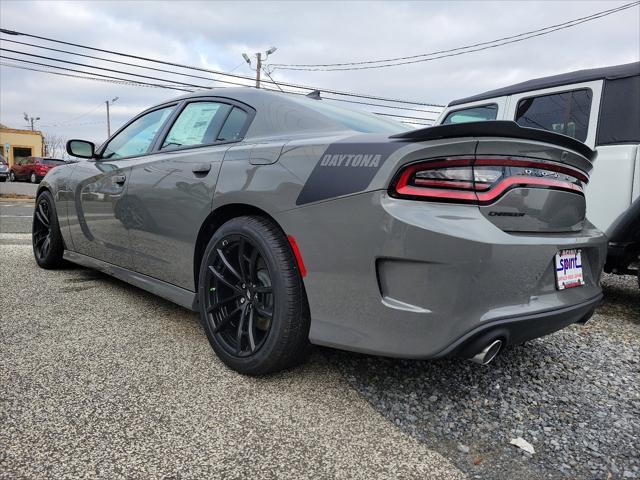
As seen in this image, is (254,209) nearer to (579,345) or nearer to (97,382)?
(97,382)

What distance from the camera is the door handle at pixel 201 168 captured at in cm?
245

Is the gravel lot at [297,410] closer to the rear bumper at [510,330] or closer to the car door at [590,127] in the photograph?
the rear bumper at [510,330]

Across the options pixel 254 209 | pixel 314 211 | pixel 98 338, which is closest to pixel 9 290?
pixel 98 338

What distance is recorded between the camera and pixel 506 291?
1.70 m

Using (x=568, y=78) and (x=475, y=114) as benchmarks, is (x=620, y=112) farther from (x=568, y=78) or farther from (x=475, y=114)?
(x=475, y=114)

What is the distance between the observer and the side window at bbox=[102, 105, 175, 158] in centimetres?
321

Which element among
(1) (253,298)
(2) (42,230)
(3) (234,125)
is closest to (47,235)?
(2) (42,230)

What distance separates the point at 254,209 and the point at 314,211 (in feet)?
1.46

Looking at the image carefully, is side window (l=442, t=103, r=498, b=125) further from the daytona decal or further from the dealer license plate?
the daytona decal

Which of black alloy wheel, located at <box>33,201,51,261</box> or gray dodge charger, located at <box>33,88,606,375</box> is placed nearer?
A: gray dodge charger, located at <box>33,88,606,375</box>

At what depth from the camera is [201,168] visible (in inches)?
98.0

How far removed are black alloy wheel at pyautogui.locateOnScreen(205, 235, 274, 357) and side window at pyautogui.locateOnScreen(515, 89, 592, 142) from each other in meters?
3.13

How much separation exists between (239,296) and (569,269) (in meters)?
1.49

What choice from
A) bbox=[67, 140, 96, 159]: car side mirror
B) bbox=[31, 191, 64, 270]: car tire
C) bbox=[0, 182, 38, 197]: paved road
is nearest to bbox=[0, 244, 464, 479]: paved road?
bbox=[31, 191, 64, 270]: car tire
